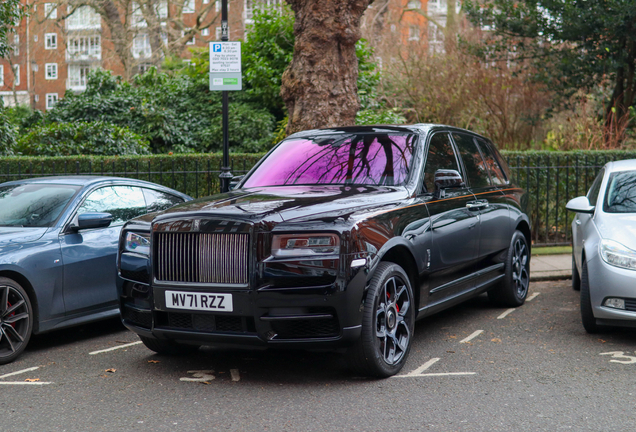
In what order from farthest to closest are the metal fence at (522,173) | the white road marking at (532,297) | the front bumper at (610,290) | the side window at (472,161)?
the metal fence at (522,173)
the white road marking at (532,297)
the side window at (472,161)
the front bumper at (610,290)

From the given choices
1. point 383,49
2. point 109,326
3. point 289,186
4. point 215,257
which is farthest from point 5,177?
point 383,49

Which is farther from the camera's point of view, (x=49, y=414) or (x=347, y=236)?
(x=347, y=236)

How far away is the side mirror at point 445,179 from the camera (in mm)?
5706

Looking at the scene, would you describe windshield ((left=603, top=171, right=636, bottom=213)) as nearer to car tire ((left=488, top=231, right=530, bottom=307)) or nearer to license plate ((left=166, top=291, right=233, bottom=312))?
car tire ((left=488, top=231, right=530, bottom=307))

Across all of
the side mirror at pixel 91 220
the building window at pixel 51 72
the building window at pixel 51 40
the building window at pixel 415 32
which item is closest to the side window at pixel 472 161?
the side mirror at pixel 91 220

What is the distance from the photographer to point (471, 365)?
529 cm

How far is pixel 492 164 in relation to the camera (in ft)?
24.7

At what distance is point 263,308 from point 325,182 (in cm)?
158

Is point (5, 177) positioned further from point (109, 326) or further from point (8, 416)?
point (8, 416)

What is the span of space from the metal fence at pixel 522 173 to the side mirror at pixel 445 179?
608 centimetres

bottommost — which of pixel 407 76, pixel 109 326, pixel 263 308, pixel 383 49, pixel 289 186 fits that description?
pixel 109 326

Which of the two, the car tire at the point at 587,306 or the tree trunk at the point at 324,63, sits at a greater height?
the tree trunk at the point at 324,63

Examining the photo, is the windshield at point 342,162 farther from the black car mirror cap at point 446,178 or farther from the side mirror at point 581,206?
the side mirror at point 581,206

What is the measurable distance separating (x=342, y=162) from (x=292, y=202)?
3.66 ft
